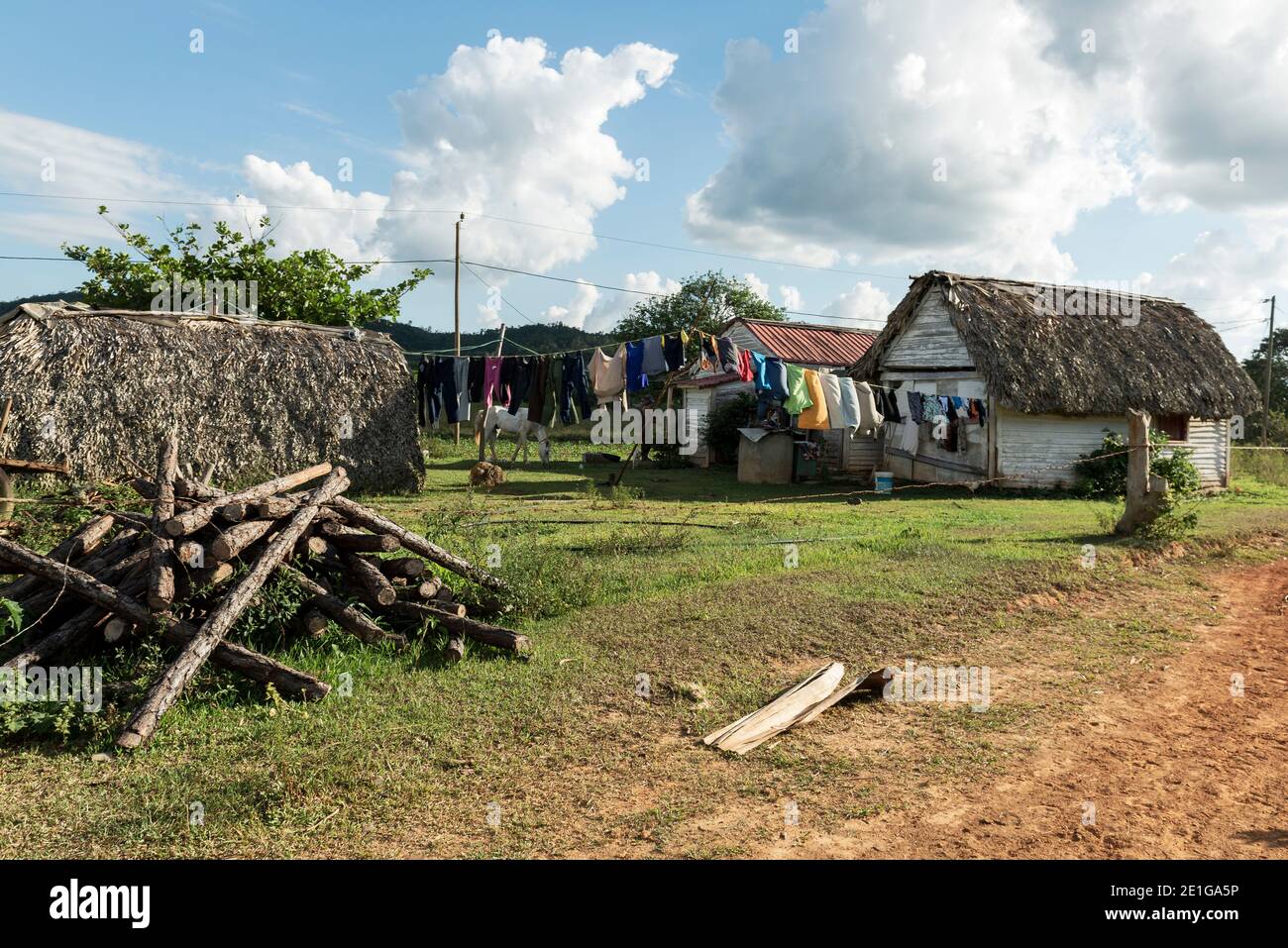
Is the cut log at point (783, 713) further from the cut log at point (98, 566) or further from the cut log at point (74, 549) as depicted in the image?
the cut log at point (74, 549)

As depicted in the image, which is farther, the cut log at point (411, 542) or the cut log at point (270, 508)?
the cut log at point (411, 542)

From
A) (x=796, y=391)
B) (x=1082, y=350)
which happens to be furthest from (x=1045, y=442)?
(x=796, y=391)

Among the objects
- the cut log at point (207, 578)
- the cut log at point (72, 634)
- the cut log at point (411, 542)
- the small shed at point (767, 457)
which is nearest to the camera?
the cut log at point (72, 634)

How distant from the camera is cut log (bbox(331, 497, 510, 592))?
7293 mm

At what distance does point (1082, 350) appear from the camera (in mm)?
19000

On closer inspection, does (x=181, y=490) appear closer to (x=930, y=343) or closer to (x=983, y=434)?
(x=983, y=434)

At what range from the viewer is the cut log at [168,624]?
5766 mm

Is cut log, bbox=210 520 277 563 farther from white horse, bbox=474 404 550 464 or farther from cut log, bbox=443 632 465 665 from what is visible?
white horse, bbox=474 404 550 464

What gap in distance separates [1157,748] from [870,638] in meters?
2.40

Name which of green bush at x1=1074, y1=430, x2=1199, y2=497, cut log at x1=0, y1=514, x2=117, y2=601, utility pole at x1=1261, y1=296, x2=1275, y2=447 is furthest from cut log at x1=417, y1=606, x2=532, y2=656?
utility pole at x1=1261, y1=296, x2=1275, y2=447

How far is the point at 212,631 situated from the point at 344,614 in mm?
1034

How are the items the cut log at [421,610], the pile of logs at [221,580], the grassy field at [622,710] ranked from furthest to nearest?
the cut log at [421,610]
the pile of logs at [221,580]
the grassy field at [622,710]

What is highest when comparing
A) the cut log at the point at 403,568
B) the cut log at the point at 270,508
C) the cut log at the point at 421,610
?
the cut log at the point at 270,508

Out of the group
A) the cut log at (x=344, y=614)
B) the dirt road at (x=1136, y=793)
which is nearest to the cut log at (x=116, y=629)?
the cut log at (x=344, y=614)
